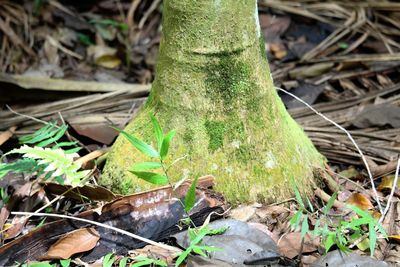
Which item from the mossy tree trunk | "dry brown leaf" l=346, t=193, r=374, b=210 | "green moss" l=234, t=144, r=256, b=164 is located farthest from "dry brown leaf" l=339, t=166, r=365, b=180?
"green moss" l=234, t=144, r=256, b=164

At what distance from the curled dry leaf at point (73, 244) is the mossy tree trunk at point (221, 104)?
0.30 metres

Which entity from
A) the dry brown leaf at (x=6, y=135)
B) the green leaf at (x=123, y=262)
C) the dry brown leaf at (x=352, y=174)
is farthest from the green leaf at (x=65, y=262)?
the dry brown leaf at (x=352, y=174)

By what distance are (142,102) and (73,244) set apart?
4.71ft

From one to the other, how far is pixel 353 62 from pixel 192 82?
1.92 metres

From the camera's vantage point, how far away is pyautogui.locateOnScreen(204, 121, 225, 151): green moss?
7.68ft

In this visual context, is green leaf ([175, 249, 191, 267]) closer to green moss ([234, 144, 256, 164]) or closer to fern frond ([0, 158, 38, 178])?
green moss ([234, 144, 256, 164])

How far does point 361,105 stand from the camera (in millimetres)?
3408

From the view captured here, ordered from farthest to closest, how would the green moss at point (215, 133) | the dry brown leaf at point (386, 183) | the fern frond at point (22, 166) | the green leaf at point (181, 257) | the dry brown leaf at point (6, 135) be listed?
the dry brown leaf at point (6, 135)
the dry brown leaf at point (386, 183)
the green moss at point (215, 133)
the fern frond at point (22, 166)
the green leaf at point (181, 257)

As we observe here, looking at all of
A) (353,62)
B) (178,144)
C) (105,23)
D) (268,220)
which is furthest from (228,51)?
(105,23)

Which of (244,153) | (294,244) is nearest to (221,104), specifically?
(244,153)

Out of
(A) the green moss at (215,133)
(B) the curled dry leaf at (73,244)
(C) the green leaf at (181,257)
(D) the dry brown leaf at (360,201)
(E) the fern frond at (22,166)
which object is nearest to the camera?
(C) the green leaf at (181,257)

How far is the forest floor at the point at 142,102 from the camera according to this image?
2115 millimetres

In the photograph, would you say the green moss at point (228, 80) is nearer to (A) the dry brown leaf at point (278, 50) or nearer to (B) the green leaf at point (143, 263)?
(B) the green leaf at point (143, 263)

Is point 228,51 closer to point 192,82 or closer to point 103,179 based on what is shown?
point 192,82
